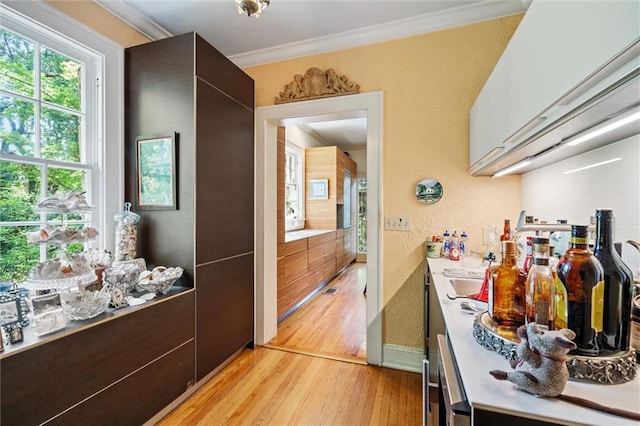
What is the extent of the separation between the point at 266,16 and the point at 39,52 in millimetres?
1400

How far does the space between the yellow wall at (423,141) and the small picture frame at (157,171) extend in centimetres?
148

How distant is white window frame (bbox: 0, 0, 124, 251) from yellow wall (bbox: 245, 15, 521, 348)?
5.21 ft

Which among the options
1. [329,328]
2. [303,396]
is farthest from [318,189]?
[303,396]

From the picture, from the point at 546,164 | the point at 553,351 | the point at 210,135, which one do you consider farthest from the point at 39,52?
the point at 546,164

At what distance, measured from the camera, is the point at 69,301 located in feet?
4.31

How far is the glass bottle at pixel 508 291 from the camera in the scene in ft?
2.72

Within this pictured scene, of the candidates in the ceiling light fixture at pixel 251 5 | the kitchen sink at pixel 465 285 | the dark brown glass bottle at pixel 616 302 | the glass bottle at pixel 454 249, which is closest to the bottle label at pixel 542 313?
the dark brown glass bottle at pixel 616 302

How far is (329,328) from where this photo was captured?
2969 mm

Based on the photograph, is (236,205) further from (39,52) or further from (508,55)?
(508,55)

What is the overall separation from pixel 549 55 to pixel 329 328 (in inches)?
110

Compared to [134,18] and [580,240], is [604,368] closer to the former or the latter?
[580,240]

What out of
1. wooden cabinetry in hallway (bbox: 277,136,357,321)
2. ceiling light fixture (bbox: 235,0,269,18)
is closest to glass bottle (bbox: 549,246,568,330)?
ceiling light fixture (bbox: 235,0,269,18)

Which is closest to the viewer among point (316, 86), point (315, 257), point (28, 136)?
point (28, 136)

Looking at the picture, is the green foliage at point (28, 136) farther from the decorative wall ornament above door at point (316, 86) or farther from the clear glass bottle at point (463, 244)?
the clear glass bottle at point (463, 244)
